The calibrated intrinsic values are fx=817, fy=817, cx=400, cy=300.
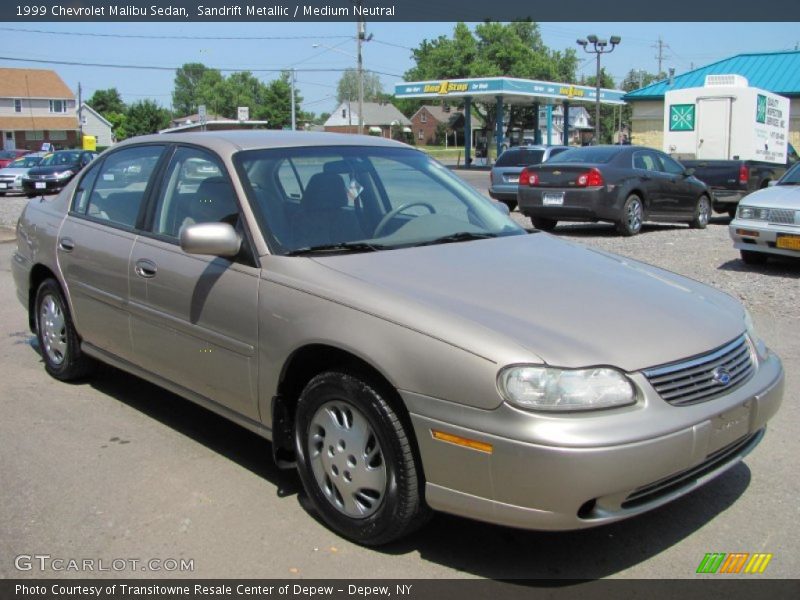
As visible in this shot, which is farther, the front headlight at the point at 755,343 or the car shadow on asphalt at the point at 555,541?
the front headlight at the point at 755,343

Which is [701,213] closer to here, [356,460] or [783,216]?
[783,216]

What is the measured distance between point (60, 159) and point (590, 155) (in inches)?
770

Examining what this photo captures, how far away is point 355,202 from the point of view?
166 inches

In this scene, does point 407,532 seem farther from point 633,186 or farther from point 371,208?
point 633,186

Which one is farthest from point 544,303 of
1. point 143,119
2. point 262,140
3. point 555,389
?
point 143,119

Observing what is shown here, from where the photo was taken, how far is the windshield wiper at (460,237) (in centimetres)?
406

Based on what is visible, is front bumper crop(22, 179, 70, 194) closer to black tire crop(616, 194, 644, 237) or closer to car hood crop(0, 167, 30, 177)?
car hood crop(0, 167, 30, 177)

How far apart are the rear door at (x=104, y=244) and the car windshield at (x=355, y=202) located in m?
0.96

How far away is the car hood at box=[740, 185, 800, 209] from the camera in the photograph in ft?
30.5

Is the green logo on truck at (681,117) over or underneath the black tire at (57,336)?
over

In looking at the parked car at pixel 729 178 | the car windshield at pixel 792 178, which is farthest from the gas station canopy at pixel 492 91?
the car windshield at pixel 792 178

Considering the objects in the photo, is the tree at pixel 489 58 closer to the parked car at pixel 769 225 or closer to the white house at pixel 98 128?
the white house at pixel 98 128

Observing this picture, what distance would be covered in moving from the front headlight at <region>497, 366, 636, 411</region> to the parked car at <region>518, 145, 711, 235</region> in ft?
34.5

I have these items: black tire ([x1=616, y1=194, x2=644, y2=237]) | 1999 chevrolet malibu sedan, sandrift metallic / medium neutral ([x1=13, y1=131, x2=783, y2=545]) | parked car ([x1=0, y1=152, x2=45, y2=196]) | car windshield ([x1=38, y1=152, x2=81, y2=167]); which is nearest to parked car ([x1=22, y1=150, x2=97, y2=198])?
car windshield ([x1=38, y1=152, x2=81, y2=167])
